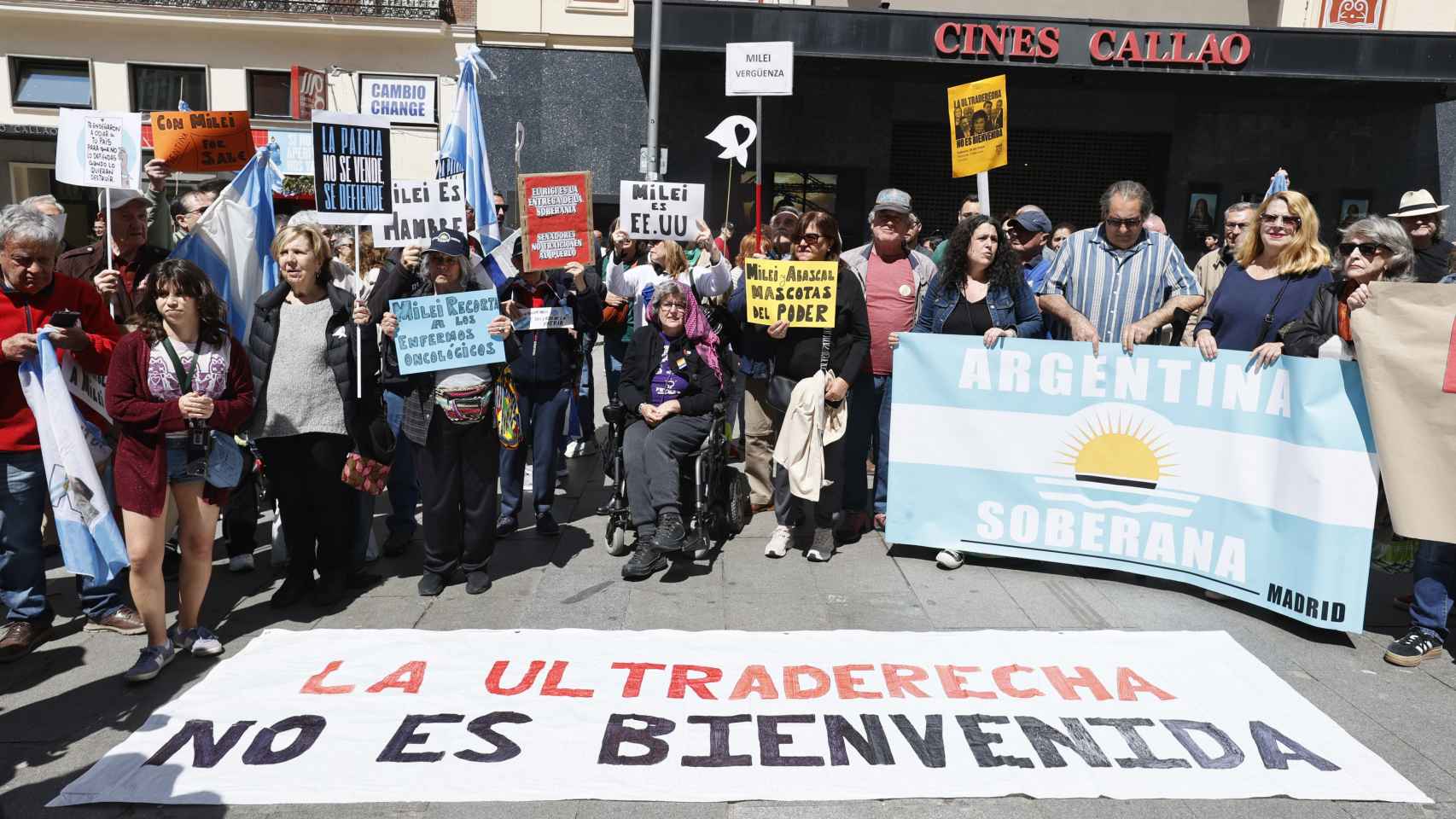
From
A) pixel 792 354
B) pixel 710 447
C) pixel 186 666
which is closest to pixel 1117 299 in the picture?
pixel 792 354

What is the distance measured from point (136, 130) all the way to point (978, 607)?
533 centimetres

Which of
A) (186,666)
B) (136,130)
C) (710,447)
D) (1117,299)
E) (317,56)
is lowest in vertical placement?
(186,666)

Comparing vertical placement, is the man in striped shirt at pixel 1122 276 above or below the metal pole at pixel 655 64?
below

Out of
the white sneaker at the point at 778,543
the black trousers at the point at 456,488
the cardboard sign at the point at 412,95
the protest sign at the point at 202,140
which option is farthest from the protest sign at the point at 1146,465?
the cardboard sign at the point at 412,95

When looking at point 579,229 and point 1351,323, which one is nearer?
point 1351,323

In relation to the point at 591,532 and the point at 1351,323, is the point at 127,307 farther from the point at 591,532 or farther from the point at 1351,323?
the point at 1351,323

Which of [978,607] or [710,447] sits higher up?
[710,447]

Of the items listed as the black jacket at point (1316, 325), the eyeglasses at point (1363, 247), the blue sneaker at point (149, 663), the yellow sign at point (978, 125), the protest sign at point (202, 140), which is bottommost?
the blue sneaker at point (149, 663)

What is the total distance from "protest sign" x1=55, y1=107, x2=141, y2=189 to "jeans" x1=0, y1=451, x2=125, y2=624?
5.67 feet

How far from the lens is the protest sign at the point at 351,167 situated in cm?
545

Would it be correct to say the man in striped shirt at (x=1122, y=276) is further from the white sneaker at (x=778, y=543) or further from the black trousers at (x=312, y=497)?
the black trousers at (x=312, y=497)

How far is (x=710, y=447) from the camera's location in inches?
239

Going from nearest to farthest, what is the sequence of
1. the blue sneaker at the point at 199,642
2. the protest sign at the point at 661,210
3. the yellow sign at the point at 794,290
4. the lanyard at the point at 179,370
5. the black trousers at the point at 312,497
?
the lanyard at the point at 179,370 < the blue sneaker at the point at 199,642 < the black trousers at the point at 312,497 < the yellow sign at the point at 794,290 < the protest sign at the point at 661,210

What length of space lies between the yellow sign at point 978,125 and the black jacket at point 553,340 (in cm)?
265
